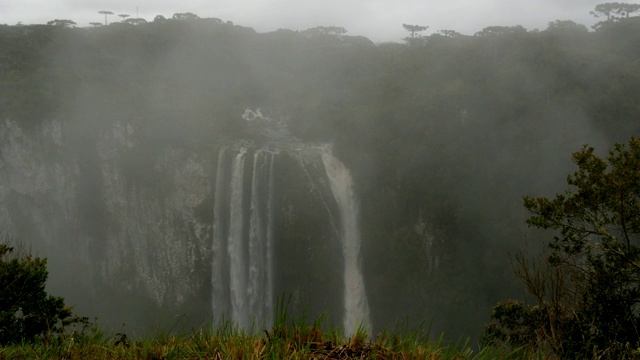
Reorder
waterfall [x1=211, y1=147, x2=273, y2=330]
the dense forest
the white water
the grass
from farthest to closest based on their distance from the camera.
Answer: the dense forest, waterfall [x1=211, y1=147, x2=273, y2=330], the white water, the grass

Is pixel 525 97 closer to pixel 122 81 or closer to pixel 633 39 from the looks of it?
pixel 633 39

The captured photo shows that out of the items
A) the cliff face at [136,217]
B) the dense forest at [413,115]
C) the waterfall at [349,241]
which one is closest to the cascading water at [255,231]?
the waterfall at [349,241]

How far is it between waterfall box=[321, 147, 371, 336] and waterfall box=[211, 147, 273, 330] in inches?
245

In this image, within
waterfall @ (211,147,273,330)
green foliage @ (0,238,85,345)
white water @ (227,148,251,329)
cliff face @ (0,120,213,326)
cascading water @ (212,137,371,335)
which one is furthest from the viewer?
cliff face @ (0,120,213,326)

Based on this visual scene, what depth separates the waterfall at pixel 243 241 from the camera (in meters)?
42.7

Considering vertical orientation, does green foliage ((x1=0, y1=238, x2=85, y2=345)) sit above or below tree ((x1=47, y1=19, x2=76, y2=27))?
below

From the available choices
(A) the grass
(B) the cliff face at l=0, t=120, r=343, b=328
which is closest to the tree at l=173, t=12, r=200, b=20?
(B) the cliff face at l=0, t=120, r=343, b=328

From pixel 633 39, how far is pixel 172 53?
54.3 meters

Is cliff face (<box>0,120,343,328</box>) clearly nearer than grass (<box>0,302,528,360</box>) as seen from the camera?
No

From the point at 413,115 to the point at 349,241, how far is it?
1497 centimetres

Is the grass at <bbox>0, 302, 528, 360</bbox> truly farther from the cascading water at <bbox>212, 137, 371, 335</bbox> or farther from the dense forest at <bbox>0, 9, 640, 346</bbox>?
the cascading water at <bbox>212, 137, 371, 335</bbox>

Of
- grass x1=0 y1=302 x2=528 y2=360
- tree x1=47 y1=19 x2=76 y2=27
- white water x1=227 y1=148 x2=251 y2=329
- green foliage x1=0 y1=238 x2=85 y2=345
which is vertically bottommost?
white water x1=227 y1=148 x2=251 y2=329

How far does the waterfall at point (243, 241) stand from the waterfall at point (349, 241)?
623 cm

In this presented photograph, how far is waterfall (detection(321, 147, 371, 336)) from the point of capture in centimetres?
4484
